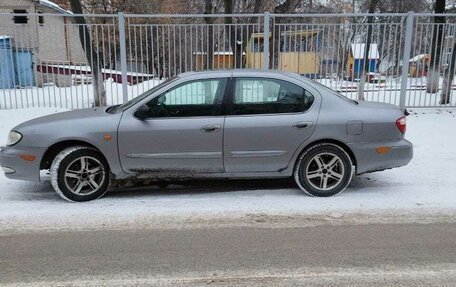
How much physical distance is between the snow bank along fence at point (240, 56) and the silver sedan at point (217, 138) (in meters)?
4.58

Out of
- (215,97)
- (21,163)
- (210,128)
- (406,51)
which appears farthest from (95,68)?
(406,51)

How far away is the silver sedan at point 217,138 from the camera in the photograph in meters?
5.63

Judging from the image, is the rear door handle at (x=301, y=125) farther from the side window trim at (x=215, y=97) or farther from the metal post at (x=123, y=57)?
the metal post at (x=123, y=57)

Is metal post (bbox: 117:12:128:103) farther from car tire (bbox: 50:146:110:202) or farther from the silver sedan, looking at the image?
car tire (bbox: 50:146:110:202)

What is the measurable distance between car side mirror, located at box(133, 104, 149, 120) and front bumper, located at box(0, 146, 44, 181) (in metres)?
1.20

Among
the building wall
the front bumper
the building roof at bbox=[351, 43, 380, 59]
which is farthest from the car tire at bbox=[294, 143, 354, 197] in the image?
the building wall

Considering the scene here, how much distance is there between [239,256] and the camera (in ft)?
13.7

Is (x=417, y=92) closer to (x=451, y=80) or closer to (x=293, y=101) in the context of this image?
(x=451, y=80)

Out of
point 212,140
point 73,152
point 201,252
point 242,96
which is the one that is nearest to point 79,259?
point 201,252

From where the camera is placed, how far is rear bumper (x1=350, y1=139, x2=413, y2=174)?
19.0ft

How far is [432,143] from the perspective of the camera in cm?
905

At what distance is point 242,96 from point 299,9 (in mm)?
25178

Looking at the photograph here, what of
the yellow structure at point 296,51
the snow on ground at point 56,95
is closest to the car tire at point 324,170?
the yellow structure at point 296,51

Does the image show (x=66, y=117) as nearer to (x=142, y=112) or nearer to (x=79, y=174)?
(x=79, y=174)
